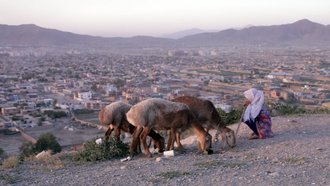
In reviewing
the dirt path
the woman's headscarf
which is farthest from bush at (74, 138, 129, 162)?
the woman's headscarf

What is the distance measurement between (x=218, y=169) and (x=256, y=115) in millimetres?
2993

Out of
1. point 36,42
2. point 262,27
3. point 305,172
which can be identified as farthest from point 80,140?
point 262,27

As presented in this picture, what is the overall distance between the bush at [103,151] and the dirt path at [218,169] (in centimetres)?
24

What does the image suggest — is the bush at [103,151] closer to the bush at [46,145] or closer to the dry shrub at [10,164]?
the dry shrub at [10,164]

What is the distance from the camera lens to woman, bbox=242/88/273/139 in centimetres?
1169

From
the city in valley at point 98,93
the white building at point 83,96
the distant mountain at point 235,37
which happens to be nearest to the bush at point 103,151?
the city in valley at point 98,93

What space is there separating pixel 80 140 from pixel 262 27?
531ft

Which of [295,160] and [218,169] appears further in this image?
[295,160]

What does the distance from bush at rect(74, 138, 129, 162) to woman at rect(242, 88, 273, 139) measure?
9.60ft

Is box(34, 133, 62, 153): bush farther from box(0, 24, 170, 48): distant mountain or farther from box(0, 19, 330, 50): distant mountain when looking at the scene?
box(0, 24, 170, 48): distant mountain

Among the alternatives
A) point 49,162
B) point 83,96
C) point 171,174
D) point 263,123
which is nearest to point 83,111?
point 83,96

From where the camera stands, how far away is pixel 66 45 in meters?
166

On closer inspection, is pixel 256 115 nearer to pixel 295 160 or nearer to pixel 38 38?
pixel 295 160

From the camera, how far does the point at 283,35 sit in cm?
16925
